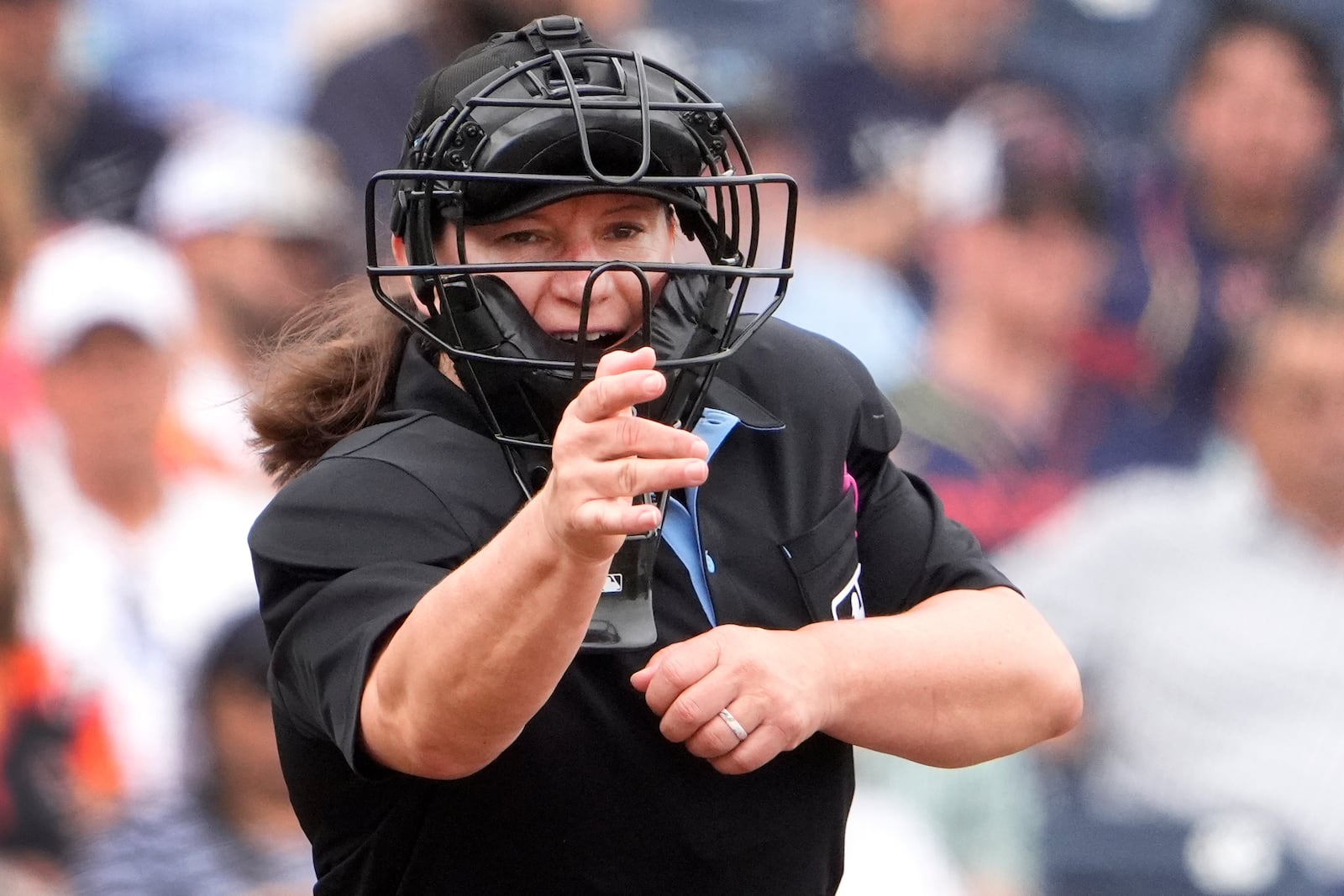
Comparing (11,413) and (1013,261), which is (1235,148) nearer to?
(1013,261)

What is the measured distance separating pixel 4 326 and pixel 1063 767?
3.10 m

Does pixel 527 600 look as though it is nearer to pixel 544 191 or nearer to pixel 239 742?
pixel 544 191

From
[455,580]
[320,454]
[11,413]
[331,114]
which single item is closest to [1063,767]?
[331,114]

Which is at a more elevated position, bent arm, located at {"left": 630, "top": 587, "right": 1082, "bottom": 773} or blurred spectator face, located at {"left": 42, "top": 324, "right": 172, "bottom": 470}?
bent arm, located at {"left": 630, "top": 587, "right": 1082, "bottom": 773}

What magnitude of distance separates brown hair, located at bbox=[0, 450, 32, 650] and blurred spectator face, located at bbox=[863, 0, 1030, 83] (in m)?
2.68

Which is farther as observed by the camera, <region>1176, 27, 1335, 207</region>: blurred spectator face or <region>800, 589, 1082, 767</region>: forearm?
<region>1176, 27, 1335, 207</region>: blurred spectator face

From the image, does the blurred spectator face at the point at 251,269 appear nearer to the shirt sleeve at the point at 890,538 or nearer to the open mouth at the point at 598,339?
the shirt sleeve at the point at 890,538

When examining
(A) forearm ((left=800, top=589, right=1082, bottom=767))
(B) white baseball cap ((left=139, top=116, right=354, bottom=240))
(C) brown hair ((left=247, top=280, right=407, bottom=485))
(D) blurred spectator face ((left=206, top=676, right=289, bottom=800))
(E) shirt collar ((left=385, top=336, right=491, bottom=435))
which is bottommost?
(D) blurred spectator face ((left=206, top=676, right=289, bottom=800))

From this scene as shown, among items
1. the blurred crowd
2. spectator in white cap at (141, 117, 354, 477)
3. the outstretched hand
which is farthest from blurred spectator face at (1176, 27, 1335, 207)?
the outstretched hand

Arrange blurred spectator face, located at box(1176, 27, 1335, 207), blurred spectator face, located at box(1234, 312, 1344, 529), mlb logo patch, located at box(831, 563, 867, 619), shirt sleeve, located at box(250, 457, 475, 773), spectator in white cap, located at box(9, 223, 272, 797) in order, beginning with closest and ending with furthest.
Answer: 1. shirt sleeve, located at box(250, 457, 475, 773)
2. mlb logo patch, located at box(831, 563, 867, 619)
3. spectator in white cap, located at box(9, 223, 272, 797)
4. blurred spectator face, located at box(1234, 312, 1344, 529)
5. blurred spectator face, located at box(1176, 27, 1335, 207)

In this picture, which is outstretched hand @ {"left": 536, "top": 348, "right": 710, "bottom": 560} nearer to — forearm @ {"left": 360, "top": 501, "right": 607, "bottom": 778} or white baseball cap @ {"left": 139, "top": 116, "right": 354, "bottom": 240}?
forearm @ {"left": 360, "top": 501, "right": 607, "bottom": 778}

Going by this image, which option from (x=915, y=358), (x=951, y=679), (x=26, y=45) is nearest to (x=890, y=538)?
(x=951, y=679)

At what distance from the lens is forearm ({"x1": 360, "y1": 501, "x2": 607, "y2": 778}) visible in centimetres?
141

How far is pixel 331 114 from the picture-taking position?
186 inches
